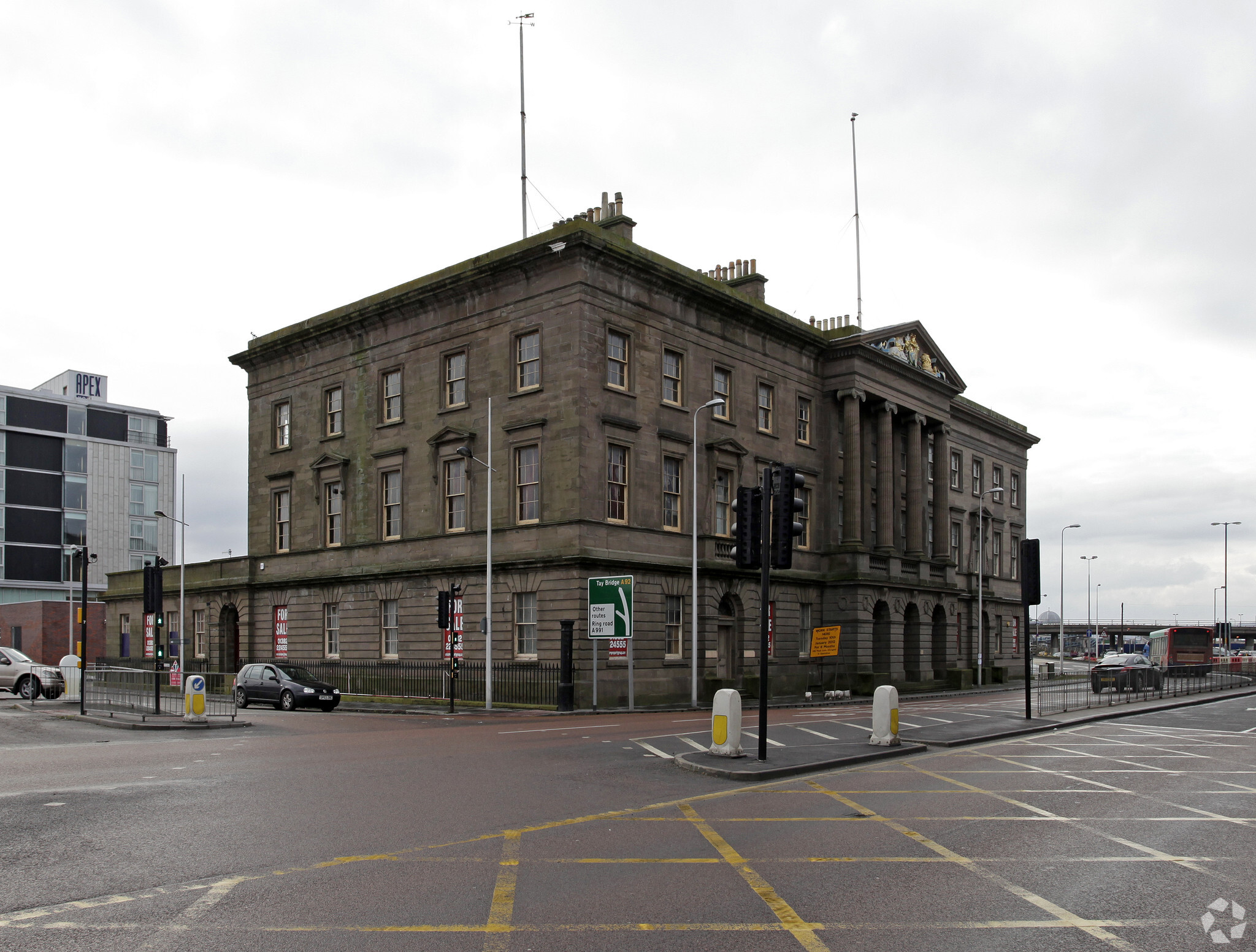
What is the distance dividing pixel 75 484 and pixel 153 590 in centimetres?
8069

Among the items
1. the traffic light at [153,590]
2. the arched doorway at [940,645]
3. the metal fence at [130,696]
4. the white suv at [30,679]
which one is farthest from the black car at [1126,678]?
the white suv at [30,679]

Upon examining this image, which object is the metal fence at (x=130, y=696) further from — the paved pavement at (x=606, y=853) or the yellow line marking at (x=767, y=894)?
Result: the yellow line marking at (x=767, y=894)

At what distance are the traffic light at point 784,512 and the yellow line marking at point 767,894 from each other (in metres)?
6.23

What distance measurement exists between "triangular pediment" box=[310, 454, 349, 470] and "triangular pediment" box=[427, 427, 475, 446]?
5.73 m

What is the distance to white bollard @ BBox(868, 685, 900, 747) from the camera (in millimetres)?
19578

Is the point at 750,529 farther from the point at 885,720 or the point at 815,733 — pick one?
the point at 815,733

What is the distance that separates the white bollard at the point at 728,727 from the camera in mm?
17109

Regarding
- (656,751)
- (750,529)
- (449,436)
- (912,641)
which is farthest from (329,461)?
(750,529)

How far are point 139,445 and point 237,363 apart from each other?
59.5 meters

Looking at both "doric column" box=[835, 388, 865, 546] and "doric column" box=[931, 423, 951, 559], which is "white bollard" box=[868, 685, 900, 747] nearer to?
"doric column" box=[835, 388, 865, 546]

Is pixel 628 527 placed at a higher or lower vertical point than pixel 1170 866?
higher

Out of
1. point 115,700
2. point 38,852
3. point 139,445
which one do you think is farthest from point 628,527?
point 139,445

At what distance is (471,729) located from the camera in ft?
81.9

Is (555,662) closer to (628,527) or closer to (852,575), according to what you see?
(628,527)
